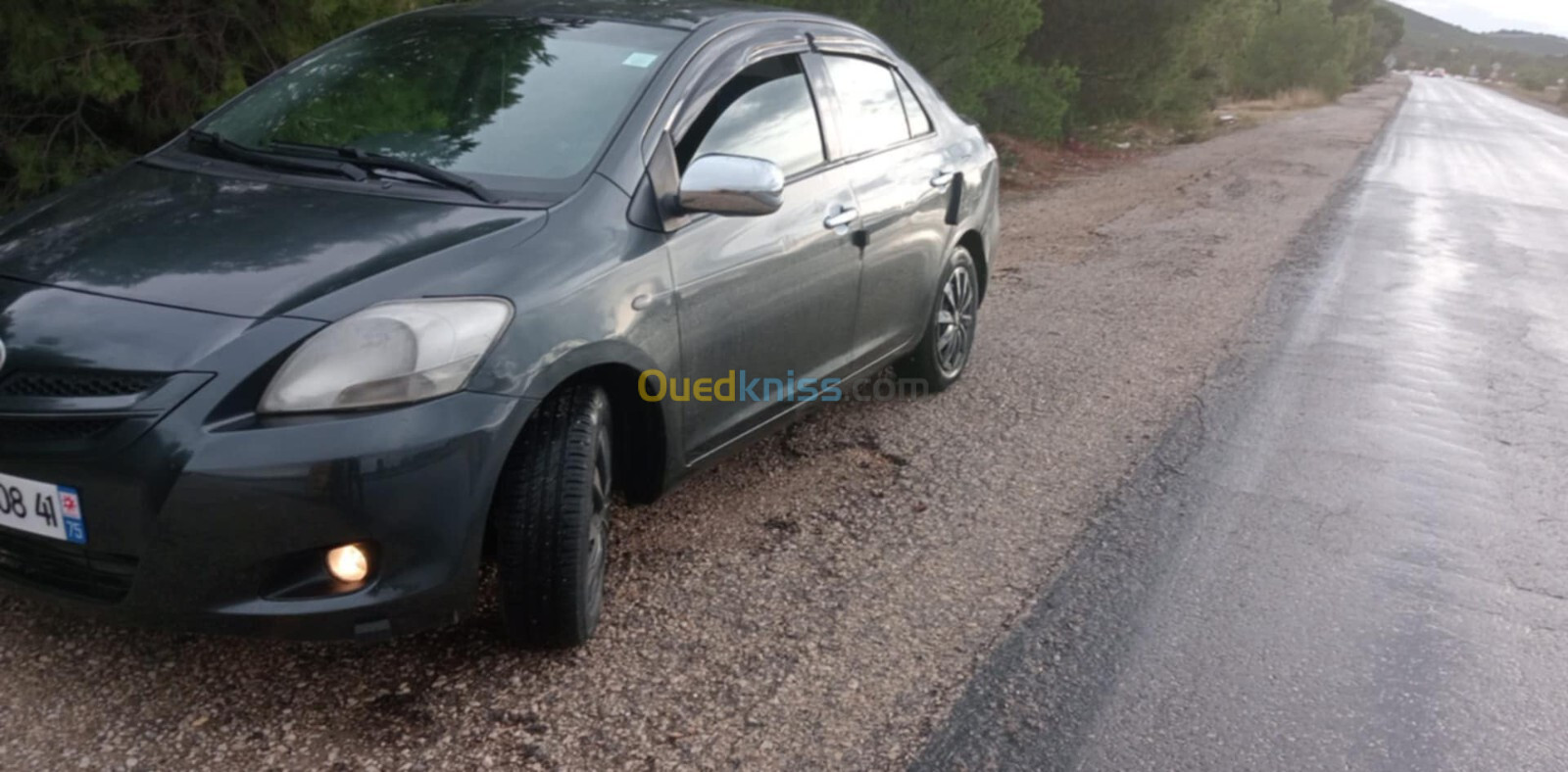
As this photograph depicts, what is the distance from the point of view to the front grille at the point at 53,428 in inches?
99.6

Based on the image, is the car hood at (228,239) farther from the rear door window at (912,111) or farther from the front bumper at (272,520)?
the rear door window at (912,111)

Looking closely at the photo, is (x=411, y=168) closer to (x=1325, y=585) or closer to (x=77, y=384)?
(x=77, y=384)

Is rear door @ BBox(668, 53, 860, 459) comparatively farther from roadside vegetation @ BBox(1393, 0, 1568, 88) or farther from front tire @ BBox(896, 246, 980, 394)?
roadside vegetation @ BBox(1393, 0, 1568, 88)

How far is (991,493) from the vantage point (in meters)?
4.54

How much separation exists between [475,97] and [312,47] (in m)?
3.16

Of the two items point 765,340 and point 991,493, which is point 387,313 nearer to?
point 765,340

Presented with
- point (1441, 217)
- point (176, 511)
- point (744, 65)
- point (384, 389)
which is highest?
point (744, 65)

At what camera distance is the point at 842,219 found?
167 inches

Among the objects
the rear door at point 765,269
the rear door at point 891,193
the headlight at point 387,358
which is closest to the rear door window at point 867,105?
the rear door at point 891,193

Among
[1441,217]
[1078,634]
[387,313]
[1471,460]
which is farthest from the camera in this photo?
[1441,217]

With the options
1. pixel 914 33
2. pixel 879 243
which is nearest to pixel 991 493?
pixel 879 243

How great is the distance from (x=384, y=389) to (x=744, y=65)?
6.01 feet

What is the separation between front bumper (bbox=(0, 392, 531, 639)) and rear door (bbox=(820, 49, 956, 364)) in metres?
2.10

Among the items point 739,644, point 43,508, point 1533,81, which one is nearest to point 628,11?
point 739,644
